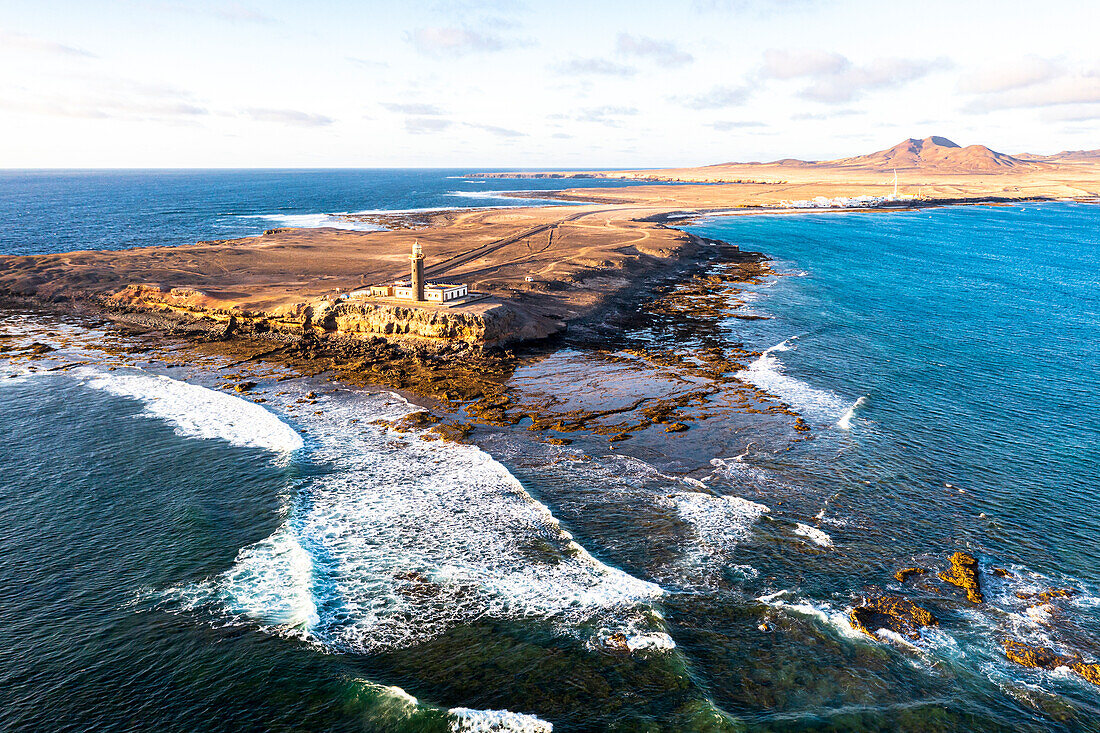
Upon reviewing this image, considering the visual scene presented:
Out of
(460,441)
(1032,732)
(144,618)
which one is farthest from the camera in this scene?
(460,441)

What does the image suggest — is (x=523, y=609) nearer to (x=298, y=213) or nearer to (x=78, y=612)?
(x=78, y=612)

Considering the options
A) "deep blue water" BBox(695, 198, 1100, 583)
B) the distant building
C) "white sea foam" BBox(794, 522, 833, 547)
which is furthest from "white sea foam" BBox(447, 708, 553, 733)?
the distant building

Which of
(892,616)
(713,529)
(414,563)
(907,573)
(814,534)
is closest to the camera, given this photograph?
(892,616)

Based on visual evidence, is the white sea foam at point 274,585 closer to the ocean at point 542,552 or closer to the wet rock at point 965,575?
the ocean at point 542,552

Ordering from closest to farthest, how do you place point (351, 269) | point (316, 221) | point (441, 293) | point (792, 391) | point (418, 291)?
point (792, 391), point (418, 291), point (441, 293), point (351, 269), point (316, 221)

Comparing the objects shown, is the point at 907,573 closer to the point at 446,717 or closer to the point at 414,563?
the point at 446,717

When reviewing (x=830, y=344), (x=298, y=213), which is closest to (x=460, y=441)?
(x=830, y=344)

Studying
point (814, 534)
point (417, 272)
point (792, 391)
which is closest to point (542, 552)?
point (814, 534)
